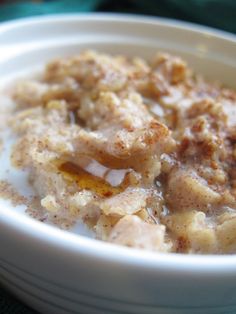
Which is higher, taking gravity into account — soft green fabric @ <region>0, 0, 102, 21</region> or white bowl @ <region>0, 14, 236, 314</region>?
white bowl @ <region>0, 14, 236, 314</region>

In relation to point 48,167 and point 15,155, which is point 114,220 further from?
point 15,155

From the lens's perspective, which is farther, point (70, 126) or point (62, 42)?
point (62, 42)

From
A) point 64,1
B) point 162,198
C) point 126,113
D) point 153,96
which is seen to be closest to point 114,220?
point 162,198

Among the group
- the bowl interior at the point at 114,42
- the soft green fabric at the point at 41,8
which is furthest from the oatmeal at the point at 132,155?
the soft green fabric at the point at 41,8

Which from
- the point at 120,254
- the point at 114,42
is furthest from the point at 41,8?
the point at 120,254

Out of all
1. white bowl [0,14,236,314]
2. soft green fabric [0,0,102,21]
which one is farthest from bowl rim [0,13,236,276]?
soft green fabric [0,0,102,21]

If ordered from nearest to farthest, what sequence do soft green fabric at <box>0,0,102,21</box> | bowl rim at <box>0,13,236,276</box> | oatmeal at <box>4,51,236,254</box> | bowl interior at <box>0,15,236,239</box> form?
bowl rim at <box>0,13,236,276</box>
oatmeal at <box>4,51,236,254</box>
bowl interior at <box>0,15,236,239</box>
soft green fabric at <box>0,0,102,21</box>

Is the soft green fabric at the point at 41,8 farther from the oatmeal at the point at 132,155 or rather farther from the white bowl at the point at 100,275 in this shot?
the white bowl at the point at 100,275

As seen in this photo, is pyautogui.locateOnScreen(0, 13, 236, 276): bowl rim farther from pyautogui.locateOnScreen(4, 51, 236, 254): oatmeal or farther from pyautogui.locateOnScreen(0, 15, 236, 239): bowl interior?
pyautogui.locateOnScreen(0, 15, 236, 239): bowl interior
